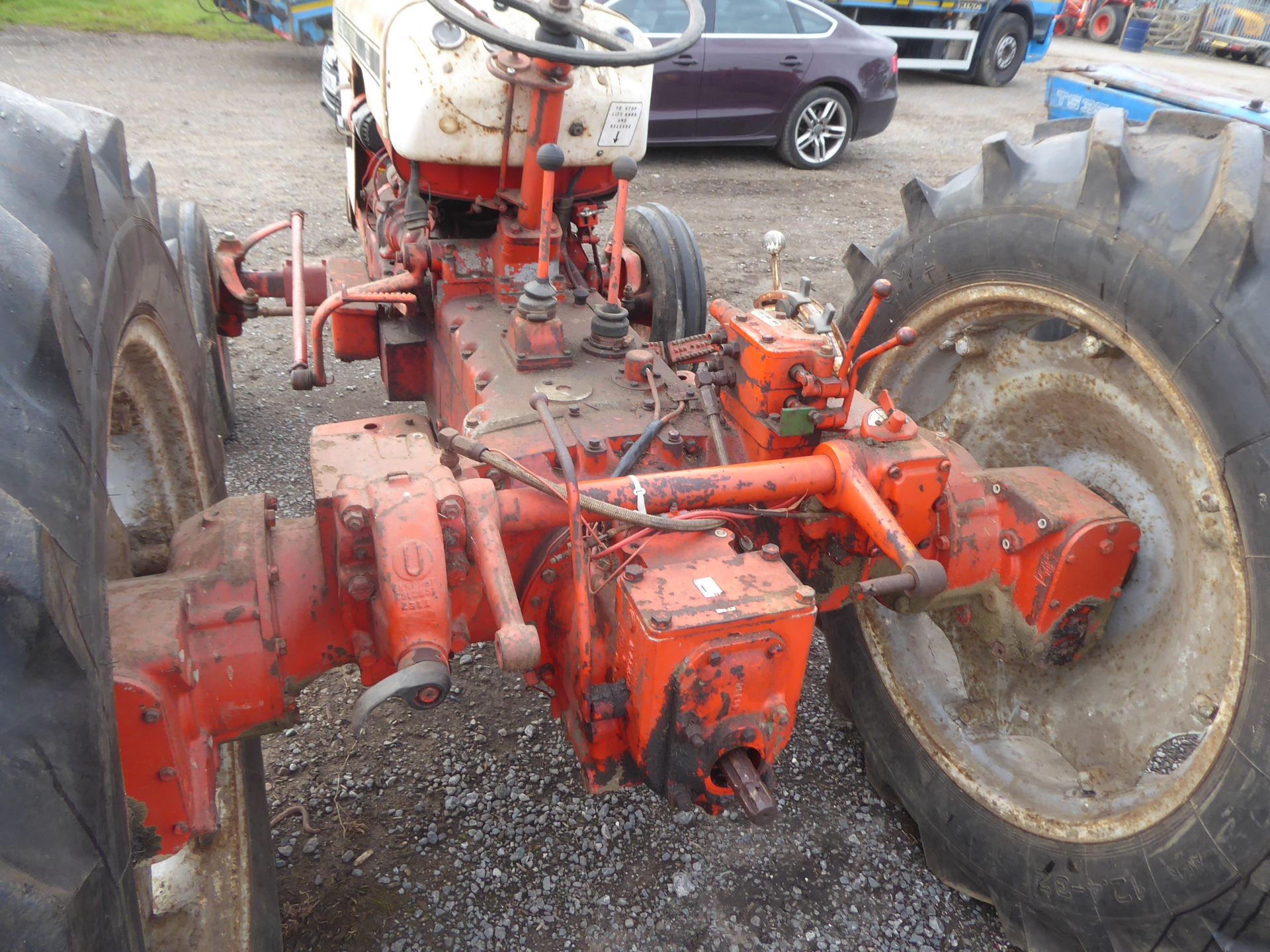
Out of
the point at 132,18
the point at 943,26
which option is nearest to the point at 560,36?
the point at 943,26

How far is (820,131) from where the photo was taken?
774 cm

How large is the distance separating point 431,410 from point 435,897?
1.55m

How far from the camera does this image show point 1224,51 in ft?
53.4

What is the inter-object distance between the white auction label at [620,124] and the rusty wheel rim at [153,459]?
1.37m

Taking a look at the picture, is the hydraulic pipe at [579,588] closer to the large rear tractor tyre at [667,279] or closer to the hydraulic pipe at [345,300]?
the hydraulic pipe at [345,300]

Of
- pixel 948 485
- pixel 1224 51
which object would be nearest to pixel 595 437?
pixel 948 485

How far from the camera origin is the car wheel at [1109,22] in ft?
56.4

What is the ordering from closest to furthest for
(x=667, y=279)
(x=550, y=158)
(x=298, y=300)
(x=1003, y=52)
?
(x=550, y=158) < (x=298, y=300) < (x=667, y=279) < (x=1003, y=52)

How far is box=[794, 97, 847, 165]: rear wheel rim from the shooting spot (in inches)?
302

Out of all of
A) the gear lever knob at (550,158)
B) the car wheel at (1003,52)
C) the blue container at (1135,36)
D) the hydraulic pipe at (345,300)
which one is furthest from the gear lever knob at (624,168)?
the blue container at (1135,36)

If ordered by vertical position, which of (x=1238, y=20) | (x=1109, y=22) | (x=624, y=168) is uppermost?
(x=1238, y=20)

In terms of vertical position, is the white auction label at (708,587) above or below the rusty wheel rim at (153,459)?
above

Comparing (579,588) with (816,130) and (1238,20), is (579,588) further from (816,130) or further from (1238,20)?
(1238,20)

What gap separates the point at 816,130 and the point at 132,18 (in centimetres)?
1043
